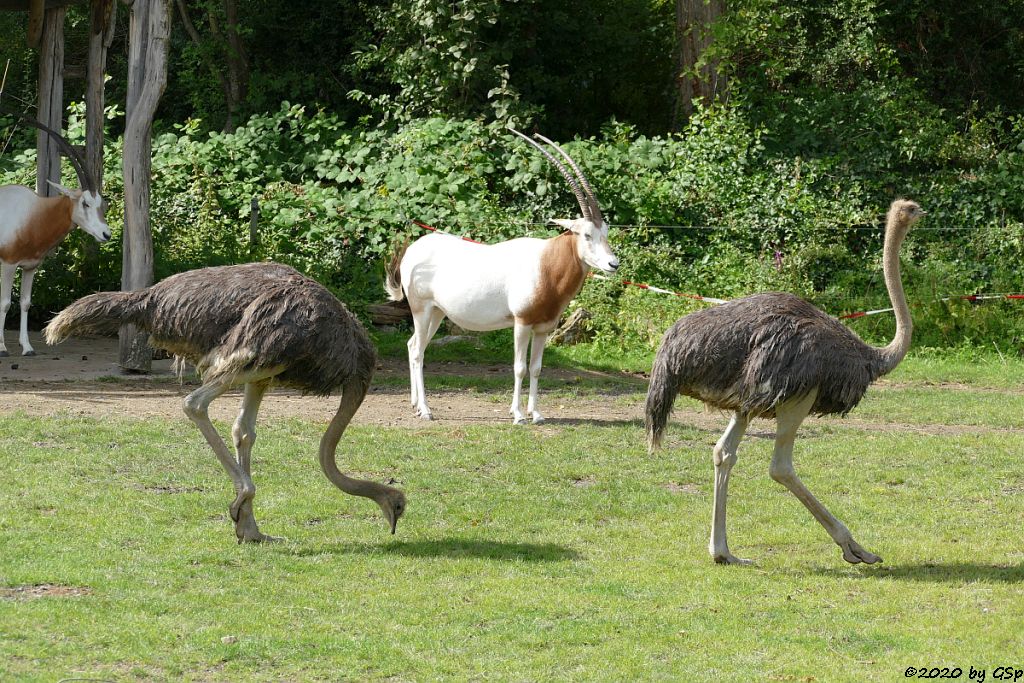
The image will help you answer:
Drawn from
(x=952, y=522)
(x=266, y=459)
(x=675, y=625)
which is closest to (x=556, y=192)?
(x=266, y=459)

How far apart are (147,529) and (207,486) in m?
1.14

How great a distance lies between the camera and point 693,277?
54.8ft

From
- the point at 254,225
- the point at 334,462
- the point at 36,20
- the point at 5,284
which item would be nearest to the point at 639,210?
the point at 254,225

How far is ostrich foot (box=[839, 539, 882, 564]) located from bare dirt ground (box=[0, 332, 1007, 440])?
3.79m

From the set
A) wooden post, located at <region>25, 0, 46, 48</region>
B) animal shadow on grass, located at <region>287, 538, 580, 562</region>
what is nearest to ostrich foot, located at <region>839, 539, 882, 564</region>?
animal shadow on grass, located at <region>287, 538, 580, 562</region>

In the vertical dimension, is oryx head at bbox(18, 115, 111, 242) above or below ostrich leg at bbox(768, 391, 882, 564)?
above

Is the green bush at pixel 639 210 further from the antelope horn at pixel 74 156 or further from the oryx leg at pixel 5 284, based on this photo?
the antelope horn at pixel 74 156

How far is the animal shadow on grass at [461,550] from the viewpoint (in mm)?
6844

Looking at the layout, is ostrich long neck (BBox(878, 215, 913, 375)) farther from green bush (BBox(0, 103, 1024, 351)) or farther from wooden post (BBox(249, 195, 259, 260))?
wooden post (BBox(249, 195, 259, 260))

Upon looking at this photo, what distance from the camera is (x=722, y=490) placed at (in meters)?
6.74

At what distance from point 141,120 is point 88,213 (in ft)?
6.32

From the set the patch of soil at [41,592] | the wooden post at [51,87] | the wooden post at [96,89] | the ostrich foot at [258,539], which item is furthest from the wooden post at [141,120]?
the patch of soil at [41,592]

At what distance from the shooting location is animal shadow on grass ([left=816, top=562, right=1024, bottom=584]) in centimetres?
654

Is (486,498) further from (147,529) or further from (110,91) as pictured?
(110,91)
